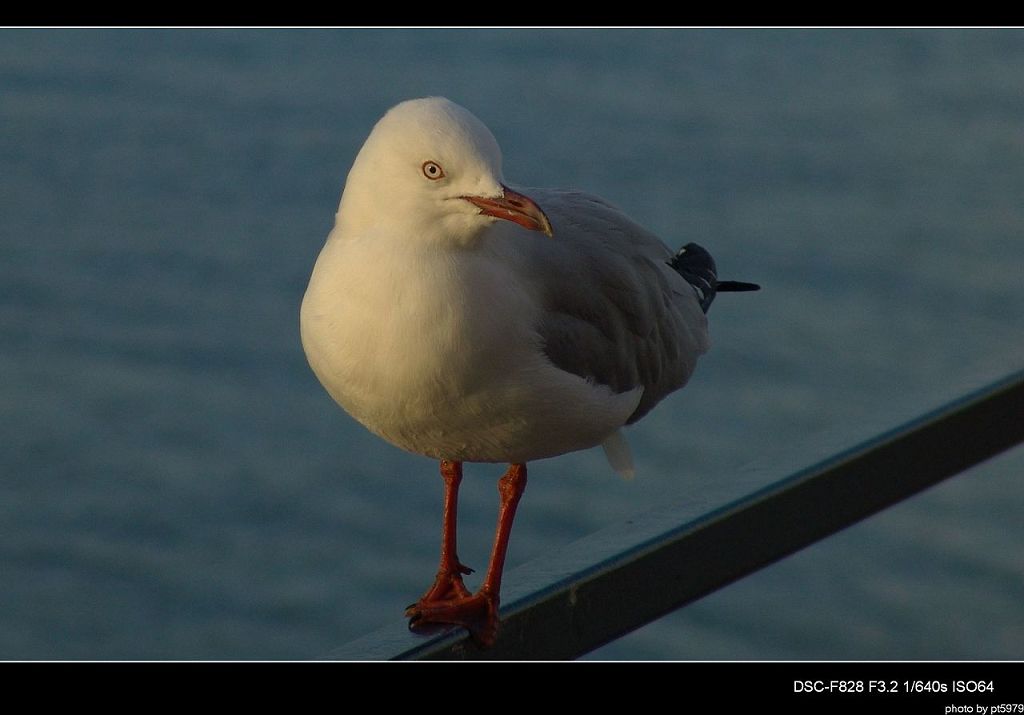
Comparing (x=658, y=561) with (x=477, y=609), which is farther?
(x=477, y=609)

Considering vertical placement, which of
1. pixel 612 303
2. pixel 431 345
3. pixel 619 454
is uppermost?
pixel 612 303

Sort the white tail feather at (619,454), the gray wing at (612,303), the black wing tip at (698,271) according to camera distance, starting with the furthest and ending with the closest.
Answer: the black wing tip at (698,271)
the white tail feather at (619,454)
the gray wing at (612,303)

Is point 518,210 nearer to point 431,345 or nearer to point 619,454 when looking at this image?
point 431,345

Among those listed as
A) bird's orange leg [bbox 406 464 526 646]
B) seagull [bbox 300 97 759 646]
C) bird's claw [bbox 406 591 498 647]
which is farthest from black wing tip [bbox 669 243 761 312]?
bird's claw [bbox 406 591 498 647]

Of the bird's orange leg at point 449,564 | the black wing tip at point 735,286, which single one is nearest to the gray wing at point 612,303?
the black wing tip at point 735,286

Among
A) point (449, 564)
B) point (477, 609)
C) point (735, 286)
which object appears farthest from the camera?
point (735, 286)

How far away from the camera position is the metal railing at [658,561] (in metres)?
2.55

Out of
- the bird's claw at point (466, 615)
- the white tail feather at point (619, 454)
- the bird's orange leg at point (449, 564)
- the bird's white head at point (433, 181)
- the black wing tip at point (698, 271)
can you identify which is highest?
the black wing tip at point (698, 271)

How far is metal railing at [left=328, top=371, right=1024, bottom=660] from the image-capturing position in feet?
8.38

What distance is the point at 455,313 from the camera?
253cm

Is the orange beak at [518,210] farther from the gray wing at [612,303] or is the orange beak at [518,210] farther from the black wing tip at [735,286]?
the black wing tip at [735,286]

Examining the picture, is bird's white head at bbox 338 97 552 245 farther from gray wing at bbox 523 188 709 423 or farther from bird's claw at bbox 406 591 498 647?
bird's claw at bbox 406 591 498 647

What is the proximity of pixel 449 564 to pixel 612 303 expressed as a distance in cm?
52

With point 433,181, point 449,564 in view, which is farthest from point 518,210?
point 449,564
